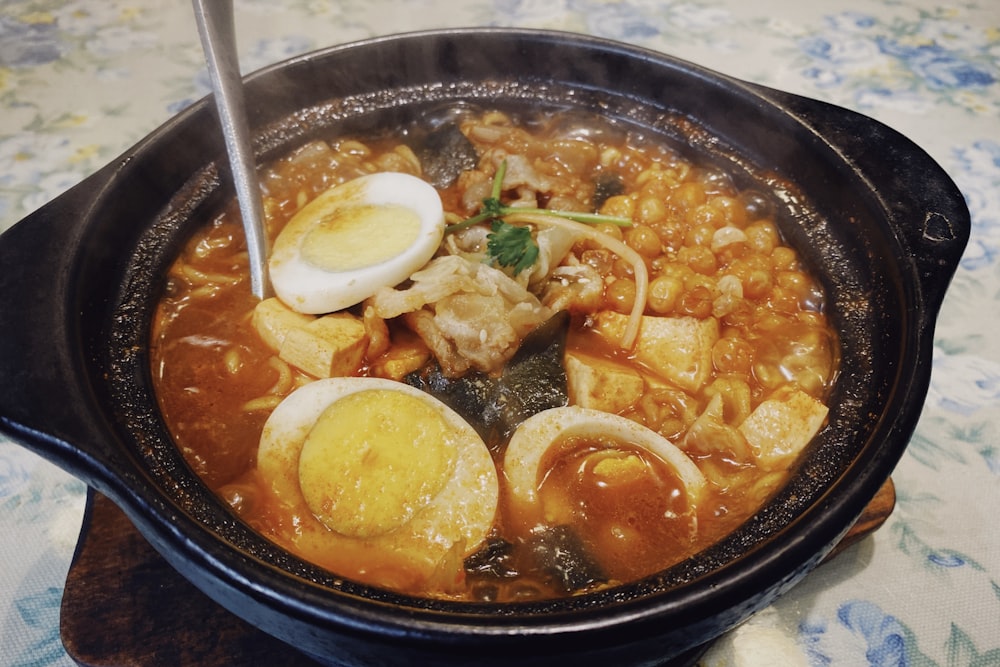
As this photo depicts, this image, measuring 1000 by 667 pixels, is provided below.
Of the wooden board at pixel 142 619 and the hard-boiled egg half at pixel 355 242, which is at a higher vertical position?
the hard-boiled egg half at pixel 355 242

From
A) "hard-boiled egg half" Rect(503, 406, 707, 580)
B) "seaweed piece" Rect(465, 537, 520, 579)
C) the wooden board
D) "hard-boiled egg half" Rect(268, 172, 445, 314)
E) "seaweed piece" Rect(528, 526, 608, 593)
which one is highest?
"hard-boiled egg half" Rect(268, 172, 445, 314)

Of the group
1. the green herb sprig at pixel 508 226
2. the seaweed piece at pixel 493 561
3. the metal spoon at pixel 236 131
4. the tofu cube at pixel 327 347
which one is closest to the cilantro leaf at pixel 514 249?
the green herb sprig at pixel 508 226

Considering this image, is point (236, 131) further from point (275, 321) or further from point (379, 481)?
point (379, 481)

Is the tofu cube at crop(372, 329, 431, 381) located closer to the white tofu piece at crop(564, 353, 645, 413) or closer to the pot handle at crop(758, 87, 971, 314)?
the white tofu piece at crop(564, 353, 645, 413)

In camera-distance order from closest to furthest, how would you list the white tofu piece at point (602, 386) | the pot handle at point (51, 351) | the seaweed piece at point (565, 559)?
the pot handle at point (51, 351), the seaweed piece at point (565, 559), the white tofu piece at point (602, 386)

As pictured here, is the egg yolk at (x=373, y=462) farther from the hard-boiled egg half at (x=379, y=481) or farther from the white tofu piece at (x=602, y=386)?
the white tofu piece at (x=602, y=386)

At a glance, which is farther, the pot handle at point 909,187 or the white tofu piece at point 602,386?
the white tofu piece at point 602,386

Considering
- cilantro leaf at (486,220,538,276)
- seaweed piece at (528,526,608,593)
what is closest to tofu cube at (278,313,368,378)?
cilantro leaf at (486,220,538,276)
